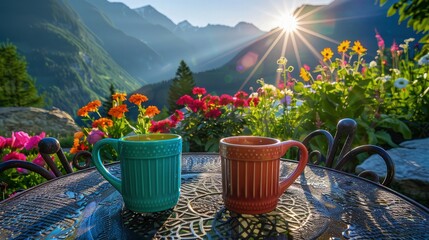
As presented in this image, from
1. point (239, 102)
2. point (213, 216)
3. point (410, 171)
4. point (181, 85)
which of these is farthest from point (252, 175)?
point (181, 85)

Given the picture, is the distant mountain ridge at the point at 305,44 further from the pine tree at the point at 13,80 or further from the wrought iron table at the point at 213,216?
the wrought iron table at the point at 213,216

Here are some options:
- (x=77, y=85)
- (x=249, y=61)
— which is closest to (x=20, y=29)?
(x=77, y=85)

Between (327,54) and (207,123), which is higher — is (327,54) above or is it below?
above

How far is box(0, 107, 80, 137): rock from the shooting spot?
9.47 meters

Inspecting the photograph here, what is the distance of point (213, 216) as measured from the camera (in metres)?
0.79

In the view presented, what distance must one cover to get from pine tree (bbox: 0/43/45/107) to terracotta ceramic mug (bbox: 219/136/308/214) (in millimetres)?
23504

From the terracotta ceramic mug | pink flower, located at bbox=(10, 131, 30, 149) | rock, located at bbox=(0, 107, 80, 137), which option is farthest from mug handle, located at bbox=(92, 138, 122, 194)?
rock, located at bbox=(0, 107, 80, 137)

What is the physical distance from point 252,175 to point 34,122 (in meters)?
11.0

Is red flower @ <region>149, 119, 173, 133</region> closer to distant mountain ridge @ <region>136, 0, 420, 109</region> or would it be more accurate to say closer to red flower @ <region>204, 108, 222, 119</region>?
red flower @ <region>204, 108, 222, 119</region>

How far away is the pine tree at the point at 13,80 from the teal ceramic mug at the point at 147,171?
23314 mm

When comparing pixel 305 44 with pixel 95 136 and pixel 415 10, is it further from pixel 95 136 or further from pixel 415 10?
pixel 95 136

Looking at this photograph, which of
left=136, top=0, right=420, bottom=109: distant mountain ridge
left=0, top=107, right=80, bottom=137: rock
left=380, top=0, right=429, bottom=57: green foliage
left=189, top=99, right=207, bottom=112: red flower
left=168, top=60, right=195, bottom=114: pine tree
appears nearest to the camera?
left=380, top=0, right=429, bottom=57: green foliage

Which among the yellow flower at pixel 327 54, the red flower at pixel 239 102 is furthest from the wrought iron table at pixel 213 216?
the yellow flower at pixel 327 54

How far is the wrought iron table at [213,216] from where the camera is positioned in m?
0.70
